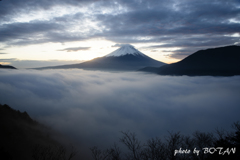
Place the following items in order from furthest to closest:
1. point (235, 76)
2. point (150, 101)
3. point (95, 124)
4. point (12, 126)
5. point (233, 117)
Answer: point (235, 76)
point (150, 101)
point (233, 117)
point (95, 124)
point (12, 126)

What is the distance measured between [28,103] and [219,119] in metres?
152

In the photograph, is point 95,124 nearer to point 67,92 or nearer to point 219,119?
point 67,92

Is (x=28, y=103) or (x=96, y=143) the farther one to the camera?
(x=28, y=103)

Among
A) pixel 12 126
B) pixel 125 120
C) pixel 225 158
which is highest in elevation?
pixel 225 158

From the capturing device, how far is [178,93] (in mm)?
172750

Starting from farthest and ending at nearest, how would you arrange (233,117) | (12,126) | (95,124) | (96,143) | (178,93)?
(178,93) → (233,117) → (95,124) → (96,143) → (12,126)

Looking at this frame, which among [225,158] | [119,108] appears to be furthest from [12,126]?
[119,108]

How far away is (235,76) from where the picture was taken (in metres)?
187

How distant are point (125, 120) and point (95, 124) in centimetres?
2583

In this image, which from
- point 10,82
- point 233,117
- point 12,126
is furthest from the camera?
point 10,82

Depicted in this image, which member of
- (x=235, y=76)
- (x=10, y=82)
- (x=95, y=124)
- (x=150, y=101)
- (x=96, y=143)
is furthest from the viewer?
(x=235, y=76)

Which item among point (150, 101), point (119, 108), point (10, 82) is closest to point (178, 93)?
point (150, 101)

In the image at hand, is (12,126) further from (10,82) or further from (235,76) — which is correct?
(235,76)

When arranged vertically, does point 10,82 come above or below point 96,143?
above
